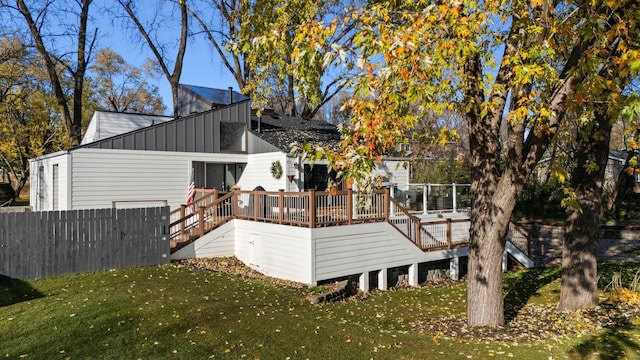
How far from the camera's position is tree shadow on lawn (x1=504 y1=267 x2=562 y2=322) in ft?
30.8

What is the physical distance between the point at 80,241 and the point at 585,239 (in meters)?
11.2

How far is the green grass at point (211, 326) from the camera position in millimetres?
5637

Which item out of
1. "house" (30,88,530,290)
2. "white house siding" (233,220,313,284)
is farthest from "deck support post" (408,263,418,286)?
"white house siding" (233,220,313,284)

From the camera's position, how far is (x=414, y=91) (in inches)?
189

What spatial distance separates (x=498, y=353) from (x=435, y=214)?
10.9 metres

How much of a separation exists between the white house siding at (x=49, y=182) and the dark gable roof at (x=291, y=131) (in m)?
7.12

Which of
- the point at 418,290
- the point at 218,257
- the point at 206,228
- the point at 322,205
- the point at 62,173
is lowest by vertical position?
the point at 418,290

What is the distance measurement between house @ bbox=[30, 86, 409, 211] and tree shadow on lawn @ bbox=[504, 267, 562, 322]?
5131mm

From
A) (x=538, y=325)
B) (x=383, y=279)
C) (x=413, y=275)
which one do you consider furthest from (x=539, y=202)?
(x=538, y=325)

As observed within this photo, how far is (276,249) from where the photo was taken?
1184cm

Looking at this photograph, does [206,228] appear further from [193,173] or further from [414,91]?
[414,91]

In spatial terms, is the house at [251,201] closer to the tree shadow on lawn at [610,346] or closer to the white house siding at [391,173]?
the white house siding at [391,173]

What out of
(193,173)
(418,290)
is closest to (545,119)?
(418,290)

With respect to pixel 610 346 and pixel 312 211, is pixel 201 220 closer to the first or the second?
pixel 312 211
